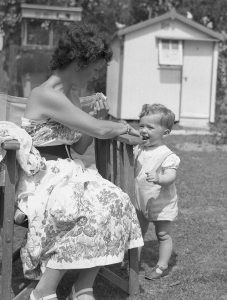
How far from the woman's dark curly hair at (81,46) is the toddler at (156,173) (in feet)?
2.24

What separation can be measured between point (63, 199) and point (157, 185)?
97 cm

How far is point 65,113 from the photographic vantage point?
3.28 m

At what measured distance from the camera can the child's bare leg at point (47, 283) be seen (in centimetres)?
311

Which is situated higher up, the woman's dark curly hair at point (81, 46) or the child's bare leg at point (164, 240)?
the woman's dark curly hair at point (81, 46)

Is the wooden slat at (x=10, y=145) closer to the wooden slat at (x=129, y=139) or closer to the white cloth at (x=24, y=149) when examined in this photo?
the white cloth at (x=24, y=149)

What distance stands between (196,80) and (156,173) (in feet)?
36.2

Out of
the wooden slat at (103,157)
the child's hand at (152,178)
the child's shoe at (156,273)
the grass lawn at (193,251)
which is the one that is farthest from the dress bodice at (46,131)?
the child's shoe at (156,273)

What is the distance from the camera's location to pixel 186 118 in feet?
47.3

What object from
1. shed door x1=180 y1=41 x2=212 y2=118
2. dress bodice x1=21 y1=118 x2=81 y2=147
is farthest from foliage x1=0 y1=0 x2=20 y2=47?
dress bodice x1=21 y1=118 x2=81 y2=147

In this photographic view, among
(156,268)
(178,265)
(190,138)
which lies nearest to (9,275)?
(156,268)

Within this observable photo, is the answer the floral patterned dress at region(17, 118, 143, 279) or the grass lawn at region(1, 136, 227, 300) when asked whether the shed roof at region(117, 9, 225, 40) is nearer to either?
the grass lawn at region(1, 136, 227, 300)

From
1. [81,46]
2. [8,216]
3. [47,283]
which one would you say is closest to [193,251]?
[47,283]

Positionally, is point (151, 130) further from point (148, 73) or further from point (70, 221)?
point (148, 73)

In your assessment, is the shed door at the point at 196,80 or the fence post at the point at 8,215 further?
the shed door at the point at 196,80
